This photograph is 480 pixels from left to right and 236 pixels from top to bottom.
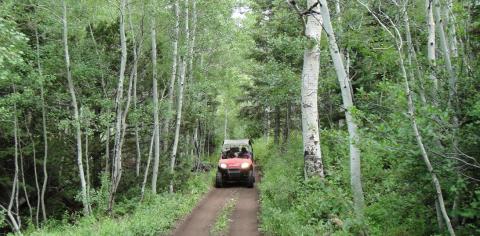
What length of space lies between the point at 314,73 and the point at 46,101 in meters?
11.3

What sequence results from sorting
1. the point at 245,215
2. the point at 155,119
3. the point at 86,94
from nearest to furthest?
1. the point at 245,215
2. the point at 155,119
3. the point at 86,94

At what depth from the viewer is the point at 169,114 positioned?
51.1 ft

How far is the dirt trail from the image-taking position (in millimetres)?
10391

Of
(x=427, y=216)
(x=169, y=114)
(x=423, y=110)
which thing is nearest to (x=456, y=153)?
(x=423, y=110)

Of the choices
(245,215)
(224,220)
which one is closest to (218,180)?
(245,215)

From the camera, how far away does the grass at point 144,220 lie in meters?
9.32

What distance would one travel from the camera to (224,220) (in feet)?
37.5

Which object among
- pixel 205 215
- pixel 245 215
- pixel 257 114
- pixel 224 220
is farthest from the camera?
pixel 257 114

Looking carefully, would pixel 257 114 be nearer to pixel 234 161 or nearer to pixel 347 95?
pixel 234 161

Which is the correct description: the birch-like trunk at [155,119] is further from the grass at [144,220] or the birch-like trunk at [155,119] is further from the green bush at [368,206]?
the green bush at [368,206]

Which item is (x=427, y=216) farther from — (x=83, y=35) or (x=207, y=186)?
(x=83, y=35)

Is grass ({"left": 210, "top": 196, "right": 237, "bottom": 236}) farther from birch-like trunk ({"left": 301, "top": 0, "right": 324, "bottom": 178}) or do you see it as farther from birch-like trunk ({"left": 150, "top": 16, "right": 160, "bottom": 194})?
birch-like trunk ({"left": 150, "top": 16, "right": 160, "bottom": 194})

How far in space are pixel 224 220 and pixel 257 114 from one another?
597 inches

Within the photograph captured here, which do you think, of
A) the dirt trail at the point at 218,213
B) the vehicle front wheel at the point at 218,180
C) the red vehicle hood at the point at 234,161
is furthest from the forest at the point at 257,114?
the red vehicle hood at the point at 234,161
